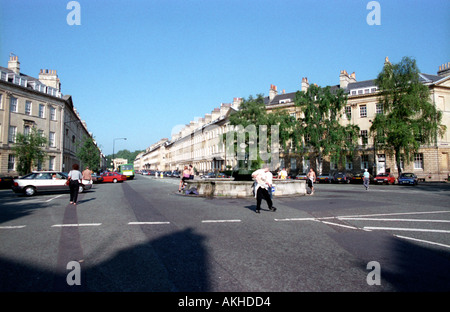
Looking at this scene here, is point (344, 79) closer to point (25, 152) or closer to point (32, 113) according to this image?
point (25, 152)

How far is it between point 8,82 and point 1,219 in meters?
39.6

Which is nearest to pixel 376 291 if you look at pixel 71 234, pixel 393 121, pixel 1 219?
pixel 71 234

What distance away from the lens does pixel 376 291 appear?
3488 mm

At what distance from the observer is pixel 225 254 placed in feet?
16.5

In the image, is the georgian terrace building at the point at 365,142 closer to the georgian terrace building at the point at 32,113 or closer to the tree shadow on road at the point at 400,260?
the georgian terrace building at the point at 32,113

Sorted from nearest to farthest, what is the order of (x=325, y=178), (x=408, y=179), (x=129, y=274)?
(x=129, y=274), (x=408, y=179), (x=325, y=178)

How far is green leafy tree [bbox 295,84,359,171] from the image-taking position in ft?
138

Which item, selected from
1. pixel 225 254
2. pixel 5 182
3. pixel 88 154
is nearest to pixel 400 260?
pixel 225 254

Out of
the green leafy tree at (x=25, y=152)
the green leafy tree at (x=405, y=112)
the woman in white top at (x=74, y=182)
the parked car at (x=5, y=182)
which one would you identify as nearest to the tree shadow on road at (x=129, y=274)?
the woman in white top at (x=74, y=182)

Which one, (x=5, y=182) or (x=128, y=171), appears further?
(x=128, y=171)

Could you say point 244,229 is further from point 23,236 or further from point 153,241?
point 23,236

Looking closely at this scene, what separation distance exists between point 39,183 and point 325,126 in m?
38.3

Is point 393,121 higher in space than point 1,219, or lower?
higher

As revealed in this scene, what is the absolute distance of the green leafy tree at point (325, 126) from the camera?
42188 millimetres
